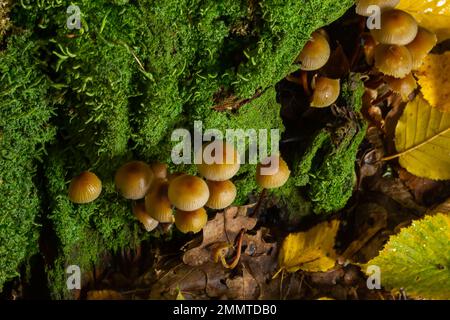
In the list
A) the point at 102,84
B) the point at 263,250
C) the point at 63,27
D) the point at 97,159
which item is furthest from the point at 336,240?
the point at 63,27

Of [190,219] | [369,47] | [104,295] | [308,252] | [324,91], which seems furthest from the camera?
[308,252]

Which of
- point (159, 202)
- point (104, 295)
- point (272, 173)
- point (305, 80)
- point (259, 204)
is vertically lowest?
point (104, 295)

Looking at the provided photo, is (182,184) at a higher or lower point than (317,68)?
lower

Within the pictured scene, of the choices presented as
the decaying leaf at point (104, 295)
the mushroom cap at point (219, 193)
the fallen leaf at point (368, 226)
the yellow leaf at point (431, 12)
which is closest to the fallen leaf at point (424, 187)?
the fallen leaf at point (368, 226)

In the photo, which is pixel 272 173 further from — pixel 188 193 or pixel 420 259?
pixel 420 259

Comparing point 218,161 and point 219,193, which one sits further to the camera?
point 219,193

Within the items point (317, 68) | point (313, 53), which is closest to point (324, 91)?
point (317, 68)
